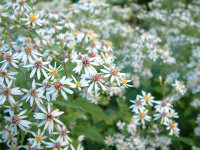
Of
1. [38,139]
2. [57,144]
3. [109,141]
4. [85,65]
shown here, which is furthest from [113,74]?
[109,141]

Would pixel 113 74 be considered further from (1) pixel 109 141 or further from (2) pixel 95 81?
(1) pixel 109 141

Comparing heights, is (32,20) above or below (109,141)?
above

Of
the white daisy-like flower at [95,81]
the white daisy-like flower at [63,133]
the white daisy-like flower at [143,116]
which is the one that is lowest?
the white daisy-like flower at [143,116]

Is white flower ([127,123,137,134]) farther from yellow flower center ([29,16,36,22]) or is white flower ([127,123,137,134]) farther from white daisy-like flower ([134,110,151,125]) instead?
yellow flower center ([29,16,36,22])

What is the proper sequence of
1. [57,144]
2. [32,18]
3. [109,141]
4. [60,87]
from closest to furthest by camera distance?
[60,87]
[57,144]
[32,18]
[109,141]

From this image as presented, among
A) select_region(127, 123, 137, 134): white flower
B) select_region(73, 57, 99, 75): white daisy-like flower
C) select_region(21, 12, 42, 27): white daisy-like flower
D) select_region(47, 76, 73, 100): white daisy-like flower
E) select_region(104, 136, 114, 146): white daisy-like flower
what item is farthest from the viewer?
select_region(104, 136, 114, 146): white daisy-like flower

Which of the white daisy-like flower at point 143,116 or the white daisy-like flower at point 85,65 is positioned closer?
the white daisy-like flower at point 85,65

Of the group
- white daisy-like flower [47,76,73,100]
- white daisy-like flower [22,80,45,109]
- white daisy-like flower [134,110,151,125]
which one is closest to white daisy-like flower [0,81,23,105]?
white daisy-like flower [22,80,45,109]

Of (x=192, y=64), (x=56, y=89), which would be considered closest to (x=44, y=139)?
(x=56, y=89)

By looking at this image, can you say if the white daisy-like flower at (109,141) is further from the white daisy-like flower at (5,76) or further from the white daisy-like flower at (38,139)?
the white daisy-like flower at (5,76)

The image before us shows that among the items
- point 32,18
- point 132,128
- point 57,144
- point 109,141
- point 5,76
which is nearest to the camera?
point 5,76

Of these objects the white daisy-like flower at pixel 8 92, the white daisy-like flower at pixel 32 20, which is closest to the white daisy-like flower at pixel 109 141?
the white daisy-like flower at pixel 8 92

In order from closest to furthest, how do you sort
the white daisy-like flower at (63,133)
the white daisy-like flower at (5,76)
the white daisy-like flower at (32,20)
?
the white daisy-like flower at (5,76) → the white daisy-like flower at (63,133) → the white daisy-like flower at (32,20)
